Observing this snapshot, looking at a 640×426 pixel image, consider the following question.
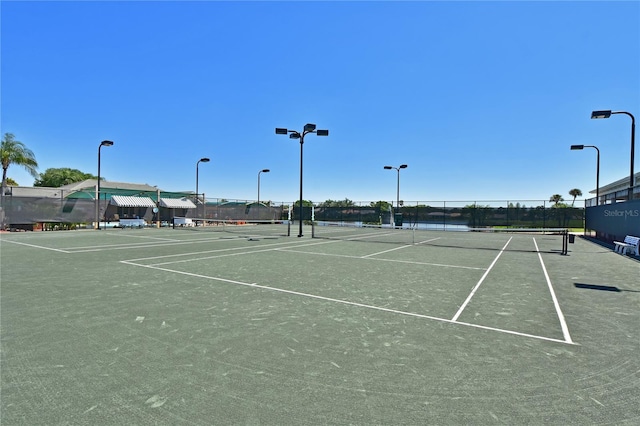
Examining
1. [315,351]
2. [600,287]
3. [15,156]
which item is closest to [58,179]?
[15,156]

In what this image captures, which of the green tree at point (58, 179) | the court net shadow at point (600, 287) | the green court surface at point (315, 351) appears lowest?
the green court surface at point (315, 351)

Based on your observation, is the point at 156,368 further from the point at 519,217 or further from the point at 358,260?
the point at 519,217

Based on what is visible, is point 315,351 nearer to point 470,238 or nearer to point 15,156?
point 470,238

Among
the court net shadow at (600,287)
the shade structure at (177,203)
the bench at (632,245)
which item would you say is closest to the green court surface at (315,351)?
the court net shadow at (600,287)

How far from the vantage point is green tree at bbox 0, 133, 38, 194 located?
36625mm

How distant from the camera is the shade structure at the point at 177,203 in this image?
42.8 metres

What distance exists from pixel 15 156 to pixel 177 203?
1743 cm

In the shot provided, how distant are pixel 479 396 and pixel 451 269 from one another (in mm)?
A: 7817

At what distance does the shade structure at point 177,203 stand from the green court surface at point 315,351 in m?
36.5

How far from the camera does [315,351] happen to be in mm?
4035

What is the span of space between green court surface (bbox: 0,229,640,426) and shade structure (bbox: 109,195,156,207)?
3406cm

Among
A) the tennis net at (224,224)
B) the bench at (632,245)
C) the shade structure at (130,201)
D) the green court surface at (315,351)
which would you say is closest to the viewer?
the green court surface at (315,351)

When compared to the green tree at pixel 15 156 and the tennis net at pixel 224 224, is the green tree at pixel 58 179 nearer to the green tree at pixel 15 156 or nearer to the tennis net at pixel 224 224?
the green tree at pixel 15 156

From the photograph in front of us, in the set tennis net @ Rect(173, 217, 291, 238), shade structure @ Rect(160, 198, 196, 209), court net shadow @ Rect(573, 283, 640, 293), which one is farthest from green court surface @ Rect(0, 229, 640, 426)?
shade structure @ Rect(160, 198, 196, 209)
